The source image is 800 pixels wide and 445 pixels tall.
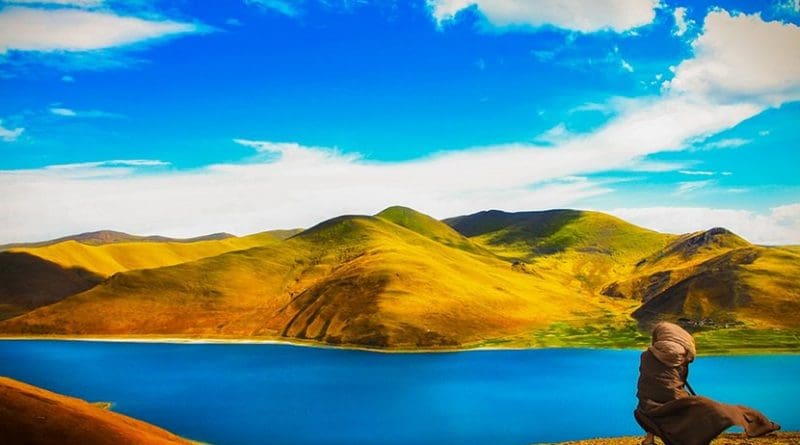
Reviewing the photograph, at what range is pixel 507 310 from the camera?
5881 inches

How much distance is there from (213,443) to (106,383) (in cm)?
4346

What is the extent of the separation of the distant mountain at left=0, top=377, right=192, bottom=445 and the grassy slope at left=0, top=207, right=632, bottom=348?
100830 millimetres

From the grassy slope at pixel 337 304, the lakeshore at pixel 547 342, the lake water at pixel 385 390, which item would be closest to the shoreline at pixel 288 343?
the lakeshore at pixel 547 342

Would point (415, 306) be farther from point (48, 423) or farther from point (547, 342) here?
point (48, 423)

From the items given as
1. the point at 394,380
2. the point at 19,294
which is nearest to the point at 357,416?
the point at 394,380

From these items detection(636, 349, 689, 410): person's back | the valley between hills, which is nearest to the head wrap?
detection(636, 349, 689, 410): person's back

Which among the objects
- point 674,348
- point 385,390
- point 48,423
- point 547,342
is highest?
point 674,348

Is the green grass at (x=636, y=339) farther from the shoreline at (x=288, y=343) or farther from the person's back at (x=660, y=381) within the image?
the person's back at (x=660, y=381)

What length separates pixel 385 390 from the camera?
245 ft

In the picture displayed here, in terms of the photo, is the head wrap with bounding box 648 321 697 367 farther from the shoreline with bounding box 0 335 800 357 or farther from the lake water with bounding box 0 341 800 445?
the shoreline with bounding box 0 335 800 357

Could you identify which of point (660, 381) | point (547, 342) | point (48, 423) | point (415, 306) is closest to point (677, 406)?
point (660, 381)

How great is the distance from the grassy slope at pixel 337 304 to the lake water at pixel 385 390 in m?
17.2

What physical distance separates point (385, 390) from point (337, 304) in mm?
74472

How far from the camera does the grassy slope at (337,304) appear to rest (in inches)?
5271
